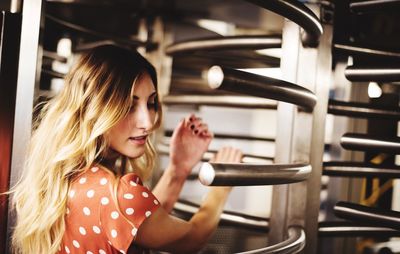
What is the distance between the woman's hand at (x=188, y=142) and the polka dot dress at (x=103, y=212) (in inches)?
15.8

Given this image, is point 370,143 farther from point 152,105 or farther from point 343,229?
point 152,105

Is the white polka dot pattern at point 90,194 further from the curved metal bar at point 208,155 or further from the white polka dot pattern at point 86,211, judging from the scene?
the curved metal bar at point 208,155

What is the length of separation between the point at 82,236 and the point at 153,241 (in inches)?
7.0

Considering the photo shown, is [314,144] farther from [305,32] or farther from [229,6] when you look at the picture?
[229,6]

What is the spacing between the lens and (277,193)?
1.36 m

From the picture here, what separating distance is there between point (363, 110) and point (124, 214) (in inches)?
28.4

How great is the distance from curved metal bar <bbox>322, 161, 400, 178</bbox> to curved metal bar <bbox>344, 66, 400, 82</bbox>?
258mm

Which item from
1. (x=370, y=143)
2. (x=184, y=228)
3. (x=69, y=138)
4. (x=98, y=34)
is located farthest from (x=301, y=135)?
(x=98, y=34)

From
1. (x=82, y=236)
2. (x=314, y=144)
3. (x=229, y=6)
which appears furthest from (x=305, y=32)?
(x=229, y=6)

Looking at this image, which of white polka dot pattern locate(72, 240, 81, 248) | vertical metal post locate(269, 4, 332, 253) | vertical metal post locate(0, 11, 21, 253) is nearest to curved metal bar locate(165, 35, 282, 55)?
vertical metal post locate(269, 4, 332, 253)

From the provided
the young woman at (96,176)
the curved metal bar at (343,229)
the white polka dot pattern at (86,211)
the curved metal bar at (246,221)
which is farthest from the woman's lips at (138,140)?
the curved metal bar at (343,229)

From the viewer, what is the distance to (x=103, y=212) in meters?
1.13

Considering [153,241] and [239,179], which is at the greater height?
[239,179]

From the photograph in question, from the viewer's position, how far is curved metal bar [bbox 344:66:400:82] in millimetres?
1187
